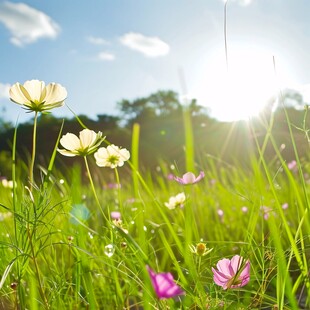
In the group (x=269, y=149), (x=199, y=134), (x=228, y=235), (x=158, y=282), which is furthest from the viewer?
(x=199, y=134)

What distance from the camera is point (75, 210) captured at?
0.91 metres

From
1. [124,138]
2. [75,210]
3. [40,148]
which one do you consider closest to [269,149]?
[124,138]

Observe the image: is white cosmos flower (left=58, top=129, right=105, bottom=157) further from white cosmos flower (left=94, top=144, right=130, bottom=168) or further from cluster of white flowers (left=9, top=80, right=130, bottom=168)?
white cosmos flower (left=94, top=144, right=130, bottom=168)

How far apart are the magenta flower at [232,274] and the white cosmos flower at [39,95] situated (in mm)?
355

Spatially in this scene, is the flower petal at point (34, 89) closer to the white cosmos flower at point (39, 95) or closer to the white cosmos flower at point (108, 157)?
the white cosmos flower at point (39, 95)

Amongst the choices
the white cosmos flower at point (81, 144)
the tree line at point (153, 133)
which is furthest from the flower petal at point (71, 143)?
the tree line at point (153, 133)

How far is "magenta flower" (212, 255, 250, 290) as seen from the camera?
67cm

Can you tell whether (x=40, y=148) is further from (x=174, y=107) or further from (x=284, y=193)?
(x=284, y=193)

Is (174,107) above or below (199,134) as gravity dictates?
above

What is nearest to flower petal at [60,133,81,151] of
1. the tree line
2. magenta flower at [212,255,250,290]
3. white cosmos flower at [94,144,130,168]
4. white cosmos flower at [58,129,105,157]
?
white cosmos flower at [58,129,105,157]

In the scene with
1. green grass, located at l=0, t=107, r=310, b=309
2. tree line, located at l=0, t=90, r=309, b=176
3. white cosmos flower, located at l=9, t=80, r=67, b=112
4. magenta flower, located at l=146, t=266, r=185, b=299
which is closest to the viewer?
magenta flower, located at l=146, t=266, r=185, b=299

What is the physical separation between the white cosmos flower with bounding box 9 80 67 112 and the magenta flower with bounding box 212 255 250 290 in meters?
0.36

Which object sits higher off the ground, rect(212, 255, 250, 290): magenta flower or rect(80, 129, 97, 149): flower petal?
rect(80, 129, 97, 149): flower petal

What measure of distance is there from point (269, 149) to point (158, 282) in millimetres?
8778
